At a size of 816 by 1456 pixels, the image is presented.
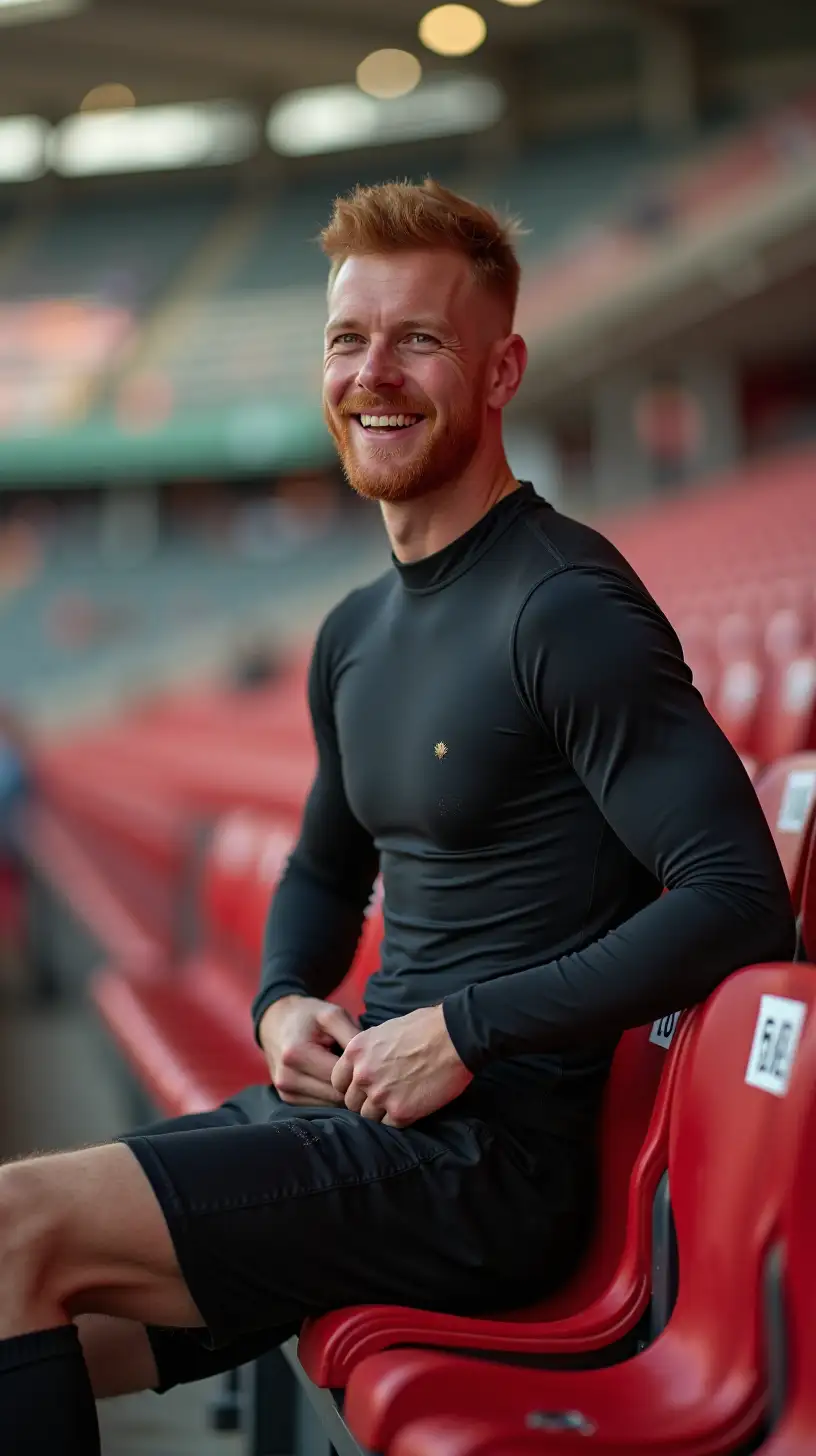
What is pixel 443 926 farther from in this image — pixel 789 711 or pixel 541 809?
pixel 789 711

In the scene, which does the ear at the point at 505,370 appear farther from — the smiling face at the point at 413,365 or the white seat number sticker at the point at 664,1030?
the white seat number sticker at the point at 664,1030

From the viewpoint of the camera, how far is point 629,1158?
121cm

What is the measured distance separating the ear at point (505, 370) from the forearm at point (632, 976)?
49cm

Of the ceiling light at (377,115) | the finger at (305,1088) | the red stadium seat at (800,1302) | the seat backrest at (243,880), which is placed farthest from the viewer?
the ceiling light at (377,115)

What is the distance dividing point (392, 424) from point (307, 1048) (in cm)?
52

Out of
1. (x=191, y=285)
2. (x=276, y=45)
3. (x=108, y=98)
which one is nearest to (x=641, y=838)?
(x=276, y=45)

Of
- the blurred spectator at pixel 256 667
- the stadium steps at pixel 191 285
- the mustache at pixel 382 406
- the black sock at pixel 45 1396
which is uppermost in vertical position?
the stadium steps at pixel 191 285

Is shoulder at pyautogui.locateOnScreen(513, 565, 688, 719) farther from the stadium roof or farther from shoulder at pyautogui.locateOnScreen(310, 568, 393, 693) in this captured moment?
the stadium roof

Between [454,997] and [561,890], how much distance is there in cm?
12

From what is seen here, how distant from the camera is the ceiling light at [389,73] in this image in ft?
53.5

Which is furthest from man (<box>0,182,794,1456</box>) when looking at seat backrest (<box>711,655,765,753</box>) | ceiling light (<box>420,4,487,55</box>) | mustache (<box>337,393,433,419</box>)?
ceiling light (<box>420,4,487,55</box>)

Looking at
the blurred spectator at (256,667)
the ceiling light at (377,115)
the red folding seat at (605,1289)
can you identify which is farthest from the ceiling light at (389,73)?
the red folding seat at (605,1289)

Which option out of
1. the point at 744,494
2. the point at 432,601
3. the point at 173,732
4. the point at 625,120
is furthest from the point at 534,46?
the point at 432,601

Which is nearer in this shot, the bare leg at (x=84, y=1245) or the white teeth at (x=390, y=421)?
the bare leg at (x=84, y=1245)
